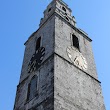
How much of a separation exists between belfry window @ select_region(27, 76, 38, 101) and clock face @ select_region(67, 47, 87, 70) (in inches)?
118

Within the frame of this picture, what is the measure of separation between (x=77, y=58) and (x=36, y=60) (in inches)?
Answer: 122

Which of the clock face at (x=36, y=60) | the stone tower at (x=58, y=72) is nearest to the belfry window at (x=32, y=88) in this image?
the stone tower at (x=58, y=72)

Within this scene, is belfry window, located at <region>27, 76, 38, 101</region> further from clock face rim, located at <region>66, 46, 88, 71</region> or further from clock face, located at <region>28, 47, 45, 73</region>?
clock face rim, located at <region>66, 46, 88, 71</region>

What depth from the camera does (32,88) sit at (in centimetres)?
1490

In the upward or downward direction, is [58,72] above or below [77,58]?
below

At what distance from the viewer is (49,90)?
1278 cm

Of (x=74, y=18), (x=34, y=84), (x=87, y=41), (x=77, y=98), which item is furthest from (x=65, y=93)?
(x=74, y=18)

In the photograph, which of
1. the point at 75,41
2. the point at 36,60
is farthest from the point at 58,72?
the point at 75,41

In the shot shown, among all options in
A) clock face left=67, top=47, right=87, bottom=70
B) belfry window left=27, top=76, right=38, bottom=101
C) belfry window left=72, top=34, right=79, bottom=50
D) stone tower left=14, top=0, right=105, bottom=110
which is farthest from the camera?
belfry window left=72, top=34, right=79, bottom=50

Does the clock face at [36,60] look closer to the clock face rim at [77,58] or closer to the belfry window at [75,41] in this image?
the clock face rim at [77,58]

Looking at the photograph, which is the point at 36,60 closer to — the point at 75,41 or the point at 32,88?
the point at 32,88

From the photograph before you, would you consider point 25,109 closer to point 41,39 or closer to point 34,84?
point 34,84

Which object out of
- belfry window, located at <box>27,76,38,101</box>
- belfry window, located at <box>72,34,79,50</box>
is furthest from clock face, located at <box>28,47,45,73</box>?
belfry window, located at <box>72,34,79,50</box>

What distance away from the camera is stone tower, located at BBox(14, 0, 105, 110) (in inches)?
510
